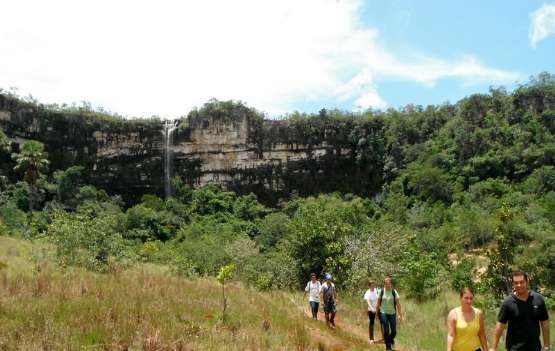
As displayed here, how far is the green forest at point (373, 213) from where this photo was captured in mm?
19578

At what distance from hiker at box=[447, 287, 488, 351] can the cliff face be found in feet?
164

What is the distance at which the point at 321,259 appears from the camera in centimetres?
2073

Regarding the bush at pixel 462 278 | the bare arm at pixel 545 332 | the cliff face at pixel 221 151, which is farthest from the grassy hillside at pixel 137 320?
the cliff face at pixel 221 151

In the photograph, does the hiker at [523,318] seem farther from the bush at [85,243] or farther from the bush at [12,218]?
the bush at [12,218]

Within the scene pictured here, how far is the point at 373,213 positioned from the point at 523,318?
43320 mm

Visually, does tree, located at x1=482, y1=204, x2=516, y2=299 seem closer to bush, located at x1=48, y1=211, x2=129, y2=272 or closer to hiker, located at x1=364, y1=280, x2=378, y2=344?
hiker, located at x1=364, y1=280, x2=378, y2=344

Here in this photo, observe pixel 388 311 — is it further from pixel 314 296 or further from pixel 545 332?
pixel 545 332

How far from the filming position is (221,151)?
5553cm

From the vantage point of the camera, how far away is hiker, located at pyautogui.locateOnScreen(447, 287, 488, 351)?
566 centimetres

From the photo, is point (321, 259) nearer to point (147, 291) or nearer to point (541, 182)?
point (147, 291)

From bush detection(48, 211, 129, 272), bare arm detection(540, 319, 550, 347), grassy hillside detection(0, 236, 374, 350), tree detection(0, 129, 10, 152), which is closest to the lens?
bare arm detection(540, 319, 550, 347)

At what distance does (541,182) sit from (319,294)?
110 feet

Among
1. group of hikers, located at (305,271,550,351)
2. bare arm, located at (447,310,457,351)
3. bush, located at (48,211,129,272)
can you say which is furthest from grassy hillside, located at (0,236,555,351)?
group of hikers, located at (305,271,550,351)

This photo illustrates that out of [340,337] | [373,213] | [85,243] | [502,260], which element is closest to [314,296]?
[340,337]
